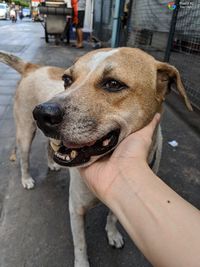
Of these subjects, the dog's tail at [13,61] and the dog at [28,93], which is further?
the dog's tail at [13,61]

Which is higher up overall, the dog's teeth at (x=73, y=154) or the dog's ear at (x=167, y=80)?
the dog's ear at (x=167, y=80)

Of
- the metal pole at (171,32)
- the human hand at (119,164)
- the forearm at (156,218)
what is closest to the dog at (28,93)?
the human hand at (119,164)

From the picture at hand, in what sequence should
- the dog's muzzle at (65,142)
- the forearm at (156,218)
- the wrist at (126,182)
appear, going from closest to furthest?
the forearm at (156,218) → the wrist at (126,182) → the dog's muzzle at (65,142)

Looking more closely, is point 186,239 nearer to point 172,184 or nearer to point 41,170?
point 172,184

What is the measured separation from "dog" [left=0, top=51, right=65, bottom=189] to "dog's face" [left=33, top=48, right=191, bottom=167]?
2.65ft

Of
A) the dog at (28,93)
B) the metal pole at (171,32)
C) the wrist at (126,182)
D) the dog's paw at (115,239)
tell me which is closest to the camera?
the wrist at (126,182)

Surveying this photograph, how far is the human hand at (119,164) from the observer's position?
1.53 m

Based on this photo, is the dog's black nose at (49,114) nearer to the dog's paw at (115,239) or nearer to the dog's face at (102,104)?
the dog's face at (102,104)

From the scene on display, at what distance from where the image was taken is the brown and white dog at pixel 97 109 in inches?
62.1

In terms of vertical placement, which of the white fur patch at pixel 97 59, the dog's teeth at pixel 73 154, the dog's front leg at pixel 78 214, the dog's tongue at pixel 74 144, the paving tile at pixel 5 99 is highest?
the white fur patch at pixel 97 59

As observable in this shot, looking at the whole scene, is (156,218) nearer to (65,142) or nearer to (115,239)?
(65,142)

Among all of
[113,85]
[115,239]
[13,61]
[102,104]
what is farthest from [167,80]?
[13,61]

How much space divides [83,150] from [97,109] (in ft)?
0.89

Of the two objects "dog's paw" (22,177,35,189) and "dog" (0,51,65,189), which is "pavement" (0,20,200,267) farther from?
"dog" (0,51,65,189)
